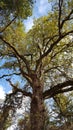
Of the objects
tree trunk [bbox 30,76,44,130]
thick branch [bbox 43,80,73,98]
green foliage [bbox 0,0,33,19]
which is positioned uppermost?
green foliage [bbox 0,0,33,19]

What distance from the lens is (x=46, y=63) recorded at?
19234 millimetres

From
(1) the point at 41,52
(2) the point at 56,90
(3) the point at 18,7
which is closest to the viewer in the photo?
(3) the point at 18,7

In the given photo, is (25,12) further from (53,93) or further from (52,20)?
(53,93)

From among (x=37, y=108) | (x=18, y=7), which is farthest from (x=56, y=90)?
(x=18, y=7)

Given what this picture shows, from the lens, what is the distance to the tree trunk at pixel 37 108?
13.5 metres

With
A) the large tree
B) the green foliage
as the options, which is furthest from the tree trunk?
the green foliage

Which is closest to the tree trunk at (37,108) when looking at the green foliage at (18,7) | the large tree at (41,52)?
the large tree at (41,52)

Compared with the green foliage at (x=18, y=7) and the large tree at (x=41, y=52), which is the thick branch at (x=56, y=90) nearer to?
the large tree at (x=41, y=52)

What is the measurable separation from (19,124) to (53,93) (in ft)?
8.00

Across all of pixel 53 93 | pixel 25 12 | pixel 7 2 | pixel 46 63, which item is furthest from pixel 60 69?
pixel 7 2

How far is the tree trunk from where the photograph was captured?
1350cm

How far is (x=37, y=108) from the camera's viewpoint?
557 inches

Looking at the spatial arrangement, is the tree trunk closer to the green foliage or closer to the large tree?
the large tree

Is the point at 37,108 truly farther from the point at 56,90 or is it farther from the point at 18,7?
the point at 18,7
